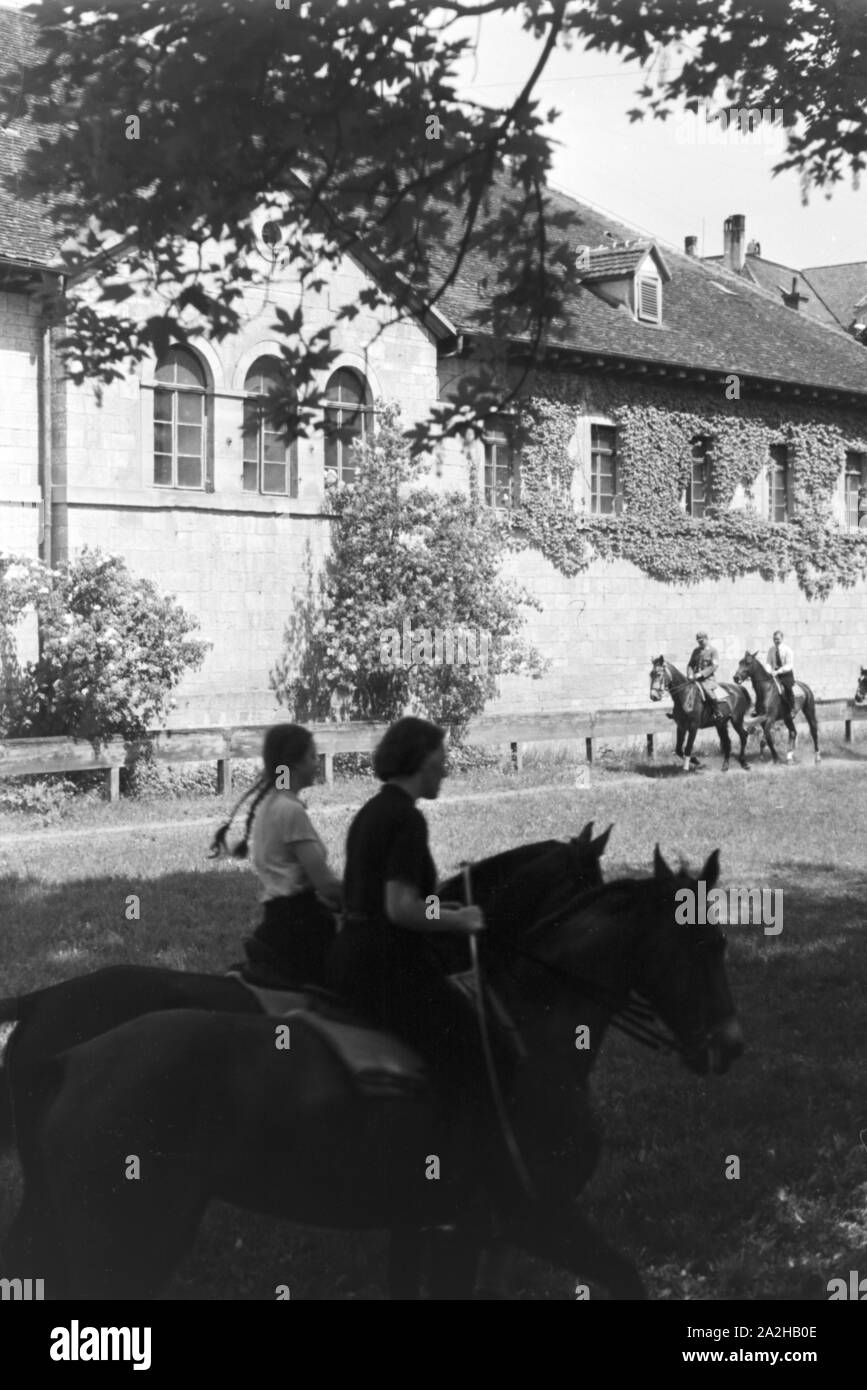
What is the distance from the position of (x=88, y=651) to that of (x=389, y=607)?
559cm

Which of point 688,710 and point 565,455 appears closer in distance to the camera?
point 688,710

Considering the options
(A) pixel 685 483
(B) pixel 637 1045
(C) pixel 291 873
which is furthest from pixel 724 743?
(C) pixel 291 873

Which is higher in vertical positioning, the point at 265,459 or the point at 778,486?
the point at 778,486

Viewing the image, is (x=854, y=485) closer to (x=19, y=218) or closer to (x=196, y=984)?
(x=19, y=218)

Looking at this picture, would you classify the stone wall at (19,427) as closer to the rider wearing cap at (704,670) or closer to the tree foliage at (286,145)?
the rider wearing cap at (704,670)

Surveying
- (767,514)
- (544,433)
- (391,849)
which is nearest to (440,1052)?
(391,849)

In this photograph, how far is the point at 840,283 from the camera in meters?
66.1

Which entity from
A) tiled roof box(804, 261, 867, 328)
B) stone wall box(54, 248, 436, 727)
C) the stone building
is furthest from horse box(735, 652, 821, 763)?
tiled roof box(804, 261, 867, 328)

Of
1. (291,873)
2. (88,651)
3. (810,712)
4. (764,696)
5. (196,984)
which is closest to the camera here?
(196,984)

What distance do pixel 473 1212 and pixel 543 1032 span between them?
67cm

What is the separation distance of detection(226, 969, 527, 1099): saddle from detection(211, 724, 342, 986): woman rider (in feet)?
1.07

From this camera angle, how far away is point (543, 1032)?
529cm
